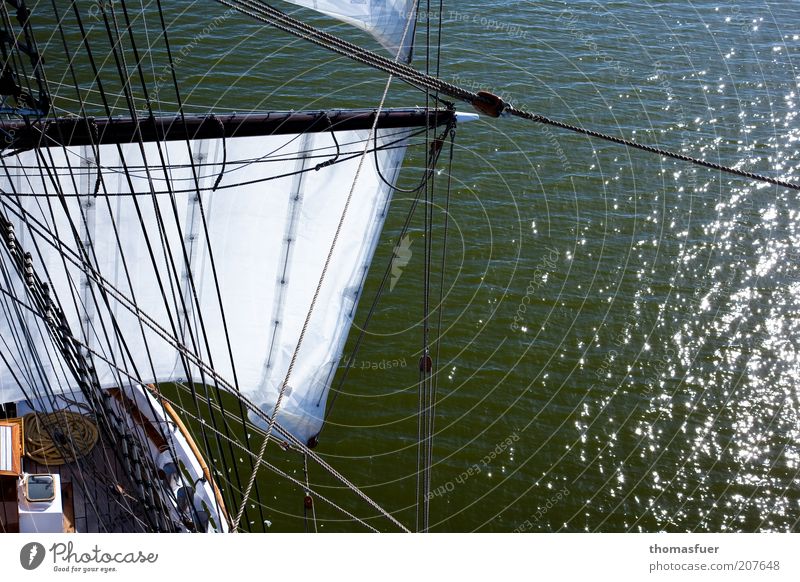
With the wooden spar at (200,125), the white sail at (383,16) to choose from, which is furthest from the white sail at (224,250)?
the white sail at (383,16)

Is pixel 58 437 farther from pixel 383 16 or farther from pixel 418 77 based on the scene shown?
pixel 383 16

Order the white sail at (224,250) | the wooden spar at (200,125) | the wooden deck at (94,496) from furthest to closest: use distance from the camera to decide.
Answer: the white sail at (224,250) < the wooden deck at (94,496) < the wooden spar at (200,125)

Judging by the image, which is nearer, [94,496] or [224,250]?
[94,496]

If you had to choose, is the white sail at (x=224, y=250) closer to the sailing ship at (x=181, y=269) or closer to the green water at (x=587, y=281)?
the sailing ship at (x=181, y=269)

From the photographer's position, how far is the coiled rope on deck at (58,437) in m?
11.2

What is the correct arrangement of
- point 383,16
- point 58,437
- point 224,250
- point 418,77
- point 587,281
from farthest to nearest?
point 587,281 < point 224,250 < point 58,437 < point 383,16 < point 418,77

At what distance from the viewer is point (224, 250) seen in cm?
1216

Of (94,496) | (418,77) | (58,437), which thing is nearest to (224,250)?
(58,437)

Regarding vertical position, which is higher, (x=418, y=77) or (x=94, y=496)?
(x=418, y=77)

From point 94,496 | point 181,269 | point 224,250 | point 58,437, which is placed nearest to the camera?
point 94,496

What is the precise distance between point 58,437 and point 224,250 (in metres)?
3.30

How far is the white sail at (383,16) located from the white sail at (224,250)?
150 centimetres
